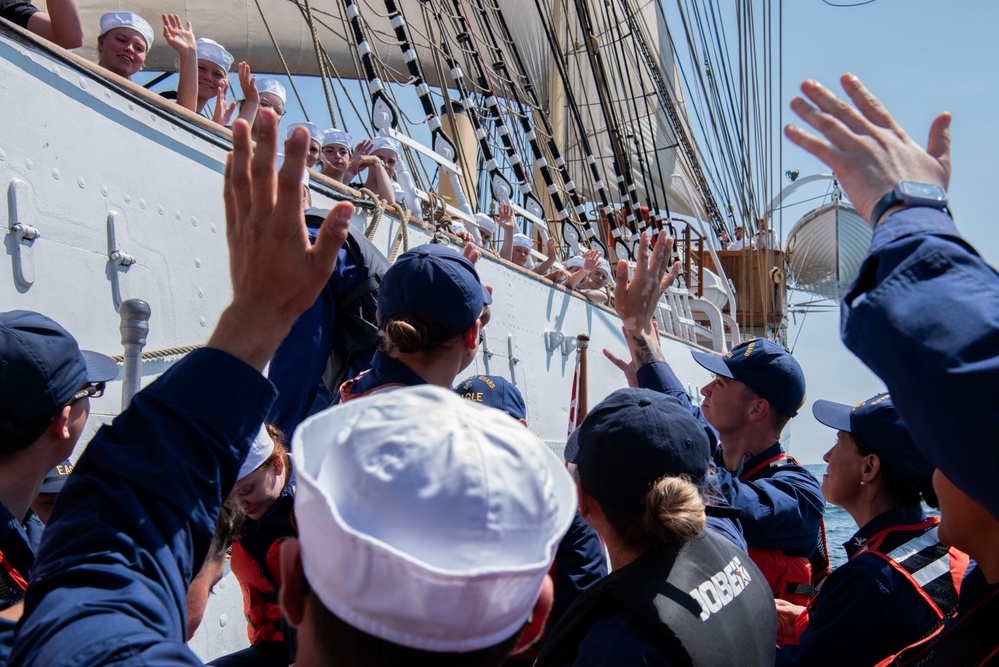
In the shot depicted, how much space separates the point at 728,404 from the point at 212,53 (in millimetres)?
2959

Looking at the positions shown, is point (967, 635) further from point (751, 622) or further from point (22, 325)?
point (22, 325)

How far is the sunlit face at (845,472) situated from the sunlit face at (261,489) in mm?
1427

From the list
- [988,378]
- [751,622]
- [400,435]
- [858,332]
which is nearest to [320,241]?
[400,435]

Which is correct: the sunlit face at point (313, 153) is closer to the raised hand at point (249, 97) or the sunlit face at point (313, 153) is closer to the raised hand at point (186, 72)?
the raised hand at point (249, 97)

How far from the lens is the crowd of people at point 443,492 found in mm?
826

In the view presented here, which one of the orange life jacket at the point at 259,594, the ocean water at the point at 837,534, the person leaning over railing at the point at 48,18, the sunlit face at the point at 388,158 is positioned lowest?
the ocean water at the point at 837,534

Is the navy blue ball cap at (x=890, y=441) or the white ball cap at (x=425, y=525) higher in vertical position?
the white ball cap at (x=425, y=525)

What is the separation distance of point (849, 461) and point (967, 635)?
129cm

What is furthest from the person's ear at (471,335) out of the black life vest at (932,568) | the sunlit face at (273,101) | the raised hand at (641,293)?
the sunlit face at (273,101)

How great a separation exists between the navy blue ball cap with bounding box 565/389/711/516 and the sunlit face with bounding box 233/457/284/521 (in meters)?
0.66

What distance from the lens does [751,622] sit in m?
1.68

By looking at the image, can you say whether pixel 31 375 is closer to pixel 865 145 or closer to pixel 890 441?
pixel 865 145

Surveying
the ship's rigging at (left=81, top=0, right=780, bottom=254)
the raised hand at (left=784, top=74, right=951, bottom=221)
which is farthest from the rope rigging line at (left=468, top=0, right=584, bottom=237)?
the raised hand at (left=784, top=74, right=951, bottom=221)

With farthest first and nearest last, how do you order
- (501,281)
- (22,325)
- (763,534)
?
(501,281) → (763,534) → (22,325)
